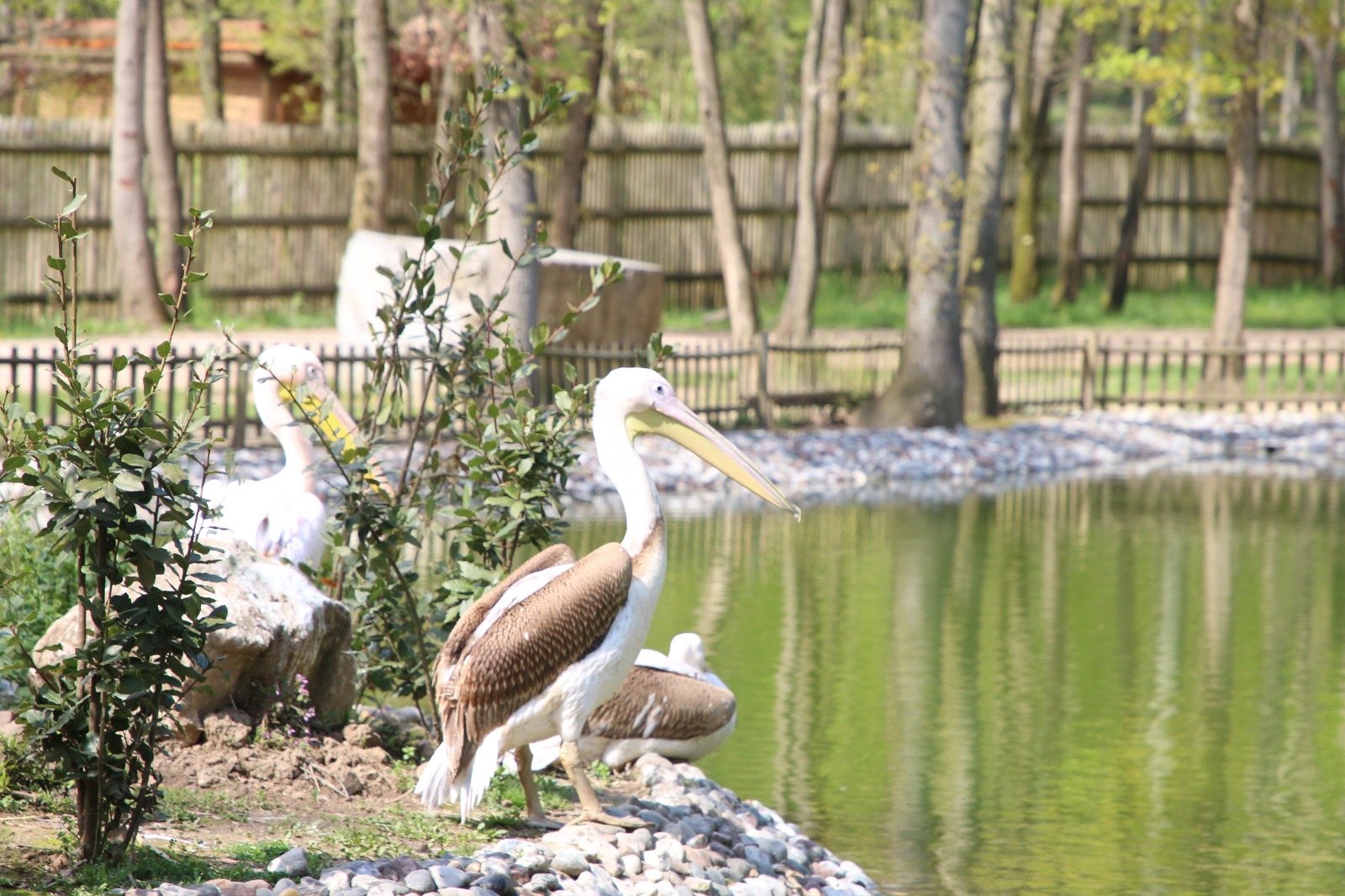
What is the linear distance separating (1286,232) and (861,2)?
11.1 metres

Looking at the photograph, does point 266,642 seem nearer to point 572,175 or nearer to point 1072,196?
point 572,175

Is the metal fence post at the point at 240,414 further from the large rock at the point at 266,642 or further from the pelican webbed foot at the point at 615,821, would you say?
the pelican webbed foot at the point at 615,821

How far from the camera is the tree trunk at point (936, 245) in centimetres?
1562

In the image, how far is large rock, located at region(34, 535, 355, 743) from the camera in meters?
5.14

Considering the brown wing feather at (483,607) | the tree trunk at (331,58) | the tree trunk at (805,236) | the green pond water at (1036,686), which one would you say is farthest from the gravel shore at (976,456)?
the tree trunk at (331,58)

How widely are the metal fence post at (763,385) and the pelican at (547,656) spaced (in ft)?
36.8

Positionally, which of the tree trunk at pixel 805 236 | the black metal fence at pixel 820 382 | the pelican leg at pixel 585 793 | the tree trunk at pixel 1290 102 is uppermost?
the tree trunk at pixel 1290 102

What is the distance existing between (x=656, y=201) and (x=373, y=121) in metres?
5.41

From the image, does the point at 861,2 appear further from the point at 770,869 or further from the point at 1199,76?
the point at 770,869

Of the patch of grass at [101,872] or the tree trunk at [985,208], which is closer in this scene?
the patch of grass at [101,872]

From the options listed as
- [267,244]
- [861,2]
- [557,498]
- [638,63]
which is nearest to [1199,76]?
[861,2]

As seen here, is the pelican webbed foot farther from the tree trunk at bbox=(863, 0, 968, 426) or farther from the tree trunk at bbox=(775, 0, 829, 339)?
the tree trunk at bbox=(775, 0, 829, 339)

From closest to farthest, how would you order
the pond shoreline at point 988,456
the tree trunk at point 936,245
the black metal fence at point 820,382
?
the pond shoreline at point 988,456 < the black metal fence at point 820,382 < the tree trunk at point 936,245

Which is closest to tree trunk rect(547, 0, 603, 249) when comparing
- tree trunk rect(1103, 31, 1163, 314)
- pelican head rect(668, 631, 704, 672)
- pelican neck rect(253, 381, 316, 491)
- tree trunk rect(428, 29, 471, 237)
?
tree trunk rect(428, 29, 471, 237)
